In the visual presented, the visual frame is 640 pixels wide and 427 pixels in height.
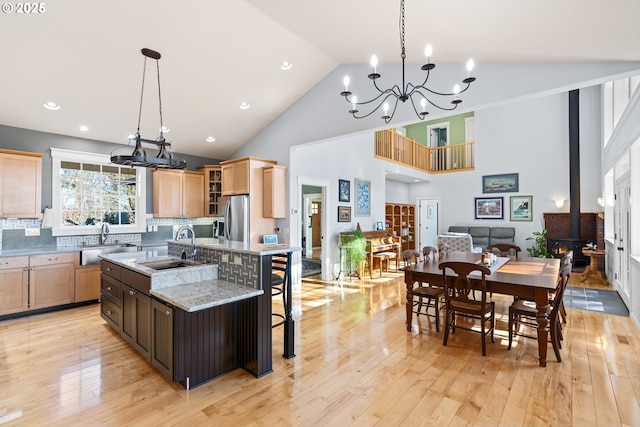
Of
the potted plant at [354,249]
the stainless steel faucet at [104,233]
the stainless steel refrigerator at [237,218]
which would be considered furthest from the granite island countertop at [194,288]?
the potted plant at [354,249]

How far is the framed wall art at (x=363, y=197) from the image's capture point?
733 cm

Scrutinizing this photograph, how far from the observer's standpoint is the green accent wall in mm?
10695

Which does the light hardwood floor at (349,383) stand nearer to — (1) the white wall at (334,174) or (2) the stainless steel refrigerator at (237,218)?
(2) the stainless steel refrigerator at (237,218)

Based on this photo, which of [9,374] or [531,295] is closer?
[9,374]

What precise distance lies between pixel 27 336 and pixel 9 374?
1.04 meters

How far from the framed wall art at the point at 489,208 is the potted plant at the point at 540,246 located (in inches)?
44.4

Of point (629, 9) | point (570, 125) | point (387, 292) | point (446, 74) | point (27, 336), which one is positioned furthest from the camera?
point (570, 125)

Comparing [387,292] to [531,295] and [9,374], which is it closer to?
[531,295]

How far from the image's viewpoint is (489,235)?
933 centimetres

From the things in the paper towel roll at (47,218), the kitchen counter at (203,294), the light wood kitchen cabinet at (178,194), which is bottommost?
the kitchen counter at (203,294)

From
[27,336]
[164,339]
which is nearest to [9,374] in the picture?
[27,336]

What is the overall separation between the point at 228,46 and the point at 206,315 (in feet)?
10.8

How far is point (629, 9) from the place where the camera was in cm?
210

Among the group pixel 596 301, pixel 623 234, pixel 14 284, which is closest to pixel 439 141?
pixel 623 234
